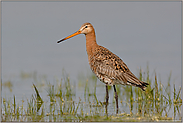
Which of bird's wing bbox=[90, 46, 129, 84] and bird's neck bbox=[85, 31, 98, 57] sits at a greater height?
bird's neck bbox=[85, 31, 98, 57]

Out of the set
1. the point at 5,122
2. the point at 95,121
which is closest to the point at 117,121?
the point at 95,121

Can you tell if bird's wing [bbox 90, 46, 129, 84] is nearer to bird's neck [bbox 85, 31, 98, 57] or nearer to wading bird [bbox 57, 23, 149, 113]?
wading bird [bbox 57, 23, 149, 113]

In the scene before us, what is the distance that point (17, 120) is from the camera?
7.18 m

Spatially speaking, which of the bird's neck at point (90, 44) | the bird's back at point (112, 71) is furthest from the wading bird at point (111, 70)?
the bird's neck at point (90, 44)

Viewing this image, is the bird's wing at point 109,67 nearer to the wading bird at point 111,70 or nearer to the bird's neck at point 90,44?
the wading bird at point 111,70

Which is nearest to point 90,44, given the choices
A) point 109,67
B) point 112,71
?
point 109,67

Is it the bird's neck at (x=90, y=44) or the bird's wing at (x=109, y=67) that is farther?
the bird's neck at (x=90, y=44)

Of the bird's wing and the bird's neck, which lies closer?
the bird's wing

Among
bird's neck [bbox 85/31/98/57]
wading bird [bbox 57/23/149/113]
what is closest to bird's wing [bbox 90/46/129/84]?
wading bird [bbox 57/23/149/113]

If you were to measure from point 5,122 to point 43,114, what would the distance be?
3.26ft

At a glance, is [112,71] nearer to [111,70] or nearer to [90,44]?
[111,70]

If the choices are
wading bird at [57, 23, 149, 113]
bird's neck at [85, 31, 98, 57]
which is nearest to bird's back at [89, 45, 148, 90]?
wading bird at [57, 23, 149, 113]

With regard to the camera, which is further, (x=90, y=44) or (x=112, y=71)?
(x=90, y=44)

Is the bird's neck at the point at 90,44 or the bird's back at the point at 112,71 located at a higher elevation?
the bird's neck at the point at 90,44
